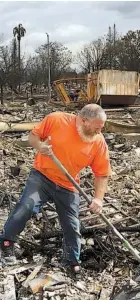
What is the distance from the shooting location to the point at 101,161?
14.7 feet

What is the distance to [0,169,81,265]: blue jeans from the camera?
4.44m

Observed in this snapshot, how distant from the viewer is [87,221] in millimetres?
5625

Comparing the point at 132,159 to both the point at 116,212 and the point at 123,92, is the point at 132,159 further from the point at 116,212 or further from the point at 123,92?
the point at 123,92

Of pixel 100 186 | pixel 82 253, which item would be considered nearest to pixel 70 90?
pixel 82 253

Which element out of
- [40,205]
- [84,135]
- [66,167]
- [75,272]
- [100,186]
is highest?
[84,135]

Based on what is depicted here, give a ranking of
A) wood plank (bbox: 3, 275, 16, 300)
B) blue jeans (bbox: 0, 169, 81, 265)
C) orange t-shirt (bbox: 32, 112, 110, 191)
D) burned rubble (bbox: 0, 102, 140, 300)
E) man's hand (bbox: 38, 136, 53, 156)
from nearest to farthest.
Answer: wood plank (bbox: 3, 275, 16, 300) < man's hand (bbox: 38, 136, 53, 156) < burned rubble (bbox: 0, 102, 140, 300) < orange t-shirt (bbox: 32, 112, 110, 191) < blue jeans (bbox: 0, 169, 81, 265)

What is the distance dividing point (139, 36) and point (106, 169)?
129 ft

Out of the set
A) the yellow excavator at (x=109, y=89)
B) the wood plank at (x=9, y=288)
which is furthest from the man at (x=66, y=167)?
the yellow excavator at (x=109, y=89)

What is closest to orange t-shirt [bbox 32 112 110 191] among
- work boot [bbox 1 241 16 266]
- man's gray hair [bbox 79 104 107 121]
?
→ man's gray hair [bbox 79 104 107 121]

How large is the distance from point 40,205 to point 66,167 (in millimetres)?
498

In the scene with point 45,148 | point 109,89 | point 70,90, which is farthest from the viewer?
point 70,90

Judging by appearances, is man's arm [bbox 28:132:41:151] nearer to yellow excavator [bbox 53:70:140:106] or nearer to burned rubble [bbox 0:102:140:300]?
burned rubble [bbox 0:102:140:300]

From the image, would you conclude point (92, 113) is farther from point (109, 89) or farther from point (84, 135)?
point (109, 89)

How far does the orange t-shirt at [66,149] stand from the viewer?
433cm
